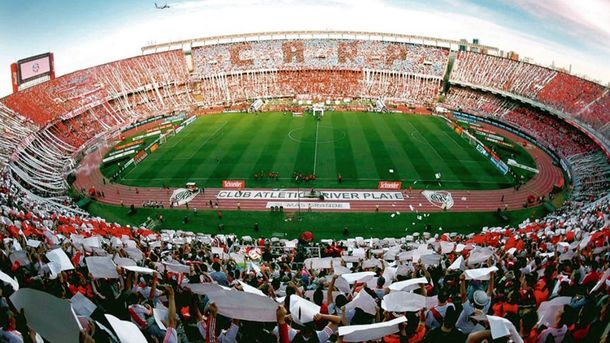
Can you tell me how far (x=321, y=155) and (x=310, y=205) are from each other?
10574 mm

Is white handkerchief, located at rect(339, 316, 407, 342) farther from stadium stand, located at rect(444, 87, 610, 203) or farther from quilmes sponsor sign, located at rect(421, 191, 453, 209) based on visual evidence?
stadium stand, located at rect(444, 87, 610, 203)

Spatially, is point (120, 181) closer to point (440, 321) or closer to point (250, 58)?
point (440, 321)

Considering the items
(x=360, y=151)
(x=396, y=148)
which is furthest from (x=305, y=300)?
(x=396, y=148)

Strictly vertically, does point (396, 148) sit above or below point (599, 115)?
above

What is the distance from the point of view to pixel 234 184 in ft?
109

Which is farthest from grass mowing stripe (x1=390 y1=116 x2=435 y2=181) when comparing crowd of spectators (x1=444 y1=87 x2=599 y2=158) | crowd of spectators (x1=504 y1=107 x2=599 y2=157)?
crowd of spectators (x1=504 y1=107 x2=599 y2=157)

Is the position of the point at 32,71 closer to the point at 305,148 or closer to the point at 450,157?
the point at 305,148

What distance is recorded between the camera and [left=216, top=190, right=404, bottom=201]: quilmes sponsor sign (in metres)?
31.2

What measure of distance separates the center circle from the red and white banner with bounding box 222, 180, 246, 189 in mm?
12425

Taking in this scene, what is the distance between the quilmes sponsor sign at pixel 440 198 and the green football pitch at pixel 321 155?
1.21 meters

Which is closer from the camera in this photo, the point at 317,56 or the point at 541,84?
the point at 541,84

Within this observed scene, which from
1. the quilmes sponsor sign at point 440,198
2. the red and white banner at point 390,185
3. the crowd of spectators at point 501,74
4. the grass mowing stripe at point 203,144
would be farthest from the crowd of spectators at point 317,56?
the quilmes sponsor sign at point 440,198

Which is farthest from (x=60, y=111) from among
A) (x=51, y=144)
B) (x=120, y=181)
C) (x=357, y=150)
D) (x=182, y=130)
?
(x=357, y=150)

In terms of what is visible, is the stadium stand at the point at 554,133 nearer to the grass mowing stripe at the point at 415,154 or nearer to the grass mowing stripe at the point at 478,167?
the grass mowing stripe at the point at 478,167
